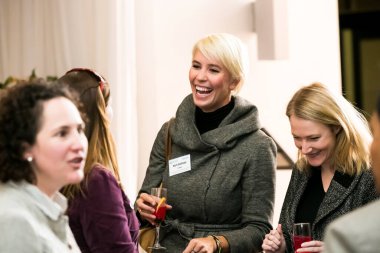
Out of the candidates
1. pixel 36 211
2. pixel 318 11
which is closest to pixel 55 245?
pixel 36 211

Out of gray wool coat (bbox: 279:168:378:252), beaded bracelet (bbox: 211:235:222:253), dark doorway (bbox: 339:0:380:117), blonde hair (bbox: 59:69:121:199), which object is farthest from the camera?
dark doorway (bbox: 339:0:380:117)

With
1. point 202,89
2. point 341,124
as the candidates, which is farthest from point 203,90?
point 341,124

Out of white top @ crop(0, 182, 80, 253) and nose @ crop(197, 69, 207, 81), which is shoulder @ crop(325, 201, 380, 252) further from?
nose @ crop(197, 69, 207, 81)

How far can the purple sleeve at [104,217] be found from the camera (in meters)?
2.76

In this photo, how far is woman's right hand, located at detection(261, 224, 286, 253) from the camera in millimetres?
3338

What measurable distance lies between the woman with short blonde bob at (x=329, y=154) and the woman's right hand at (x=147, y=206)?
1.60 ft

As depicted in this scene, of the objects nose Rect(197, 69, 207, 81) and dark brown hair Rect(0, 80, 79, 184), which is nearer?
dark brown hair Rect(0, 80, 79, 184)

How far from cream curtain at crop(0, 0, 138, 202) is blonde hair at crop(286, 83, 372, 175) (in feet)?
6.51

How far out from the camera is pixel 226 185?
3574 mm

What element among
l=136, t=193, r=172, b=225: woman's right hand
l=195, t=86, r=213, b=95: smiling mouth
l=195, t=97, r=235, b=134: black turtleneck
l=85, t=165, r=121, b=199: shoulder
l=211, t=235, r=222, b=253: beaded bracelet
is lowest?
l=211, t=235, r=222, b=253: beaded bracelet

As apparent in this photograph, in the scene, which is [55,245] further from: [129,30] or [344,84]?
[344,84]

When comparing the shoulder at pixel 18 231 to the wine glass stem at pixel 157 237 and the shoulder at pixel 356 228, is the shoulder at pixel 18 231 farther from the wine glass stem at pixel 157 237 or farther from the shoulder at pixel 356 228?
the wine glass stem at pixel 157 237

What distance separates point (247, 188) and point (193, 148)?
31 centimetres

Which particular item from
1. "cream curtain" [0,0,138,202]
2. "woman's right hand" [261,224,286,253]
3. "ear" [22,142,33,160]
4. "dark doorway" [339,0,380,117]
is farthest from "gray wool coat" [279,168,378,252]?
"dark doorway" [339,0,380,117]
